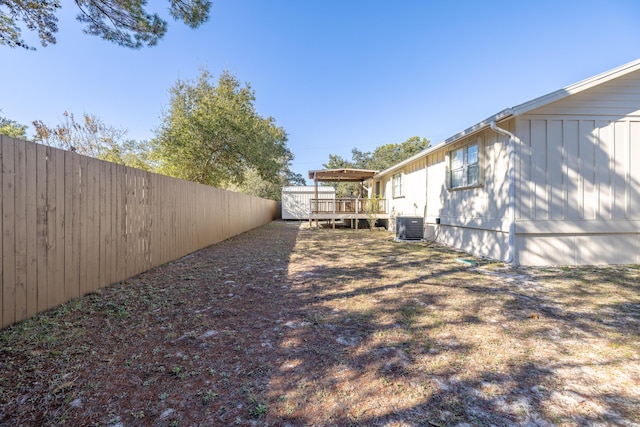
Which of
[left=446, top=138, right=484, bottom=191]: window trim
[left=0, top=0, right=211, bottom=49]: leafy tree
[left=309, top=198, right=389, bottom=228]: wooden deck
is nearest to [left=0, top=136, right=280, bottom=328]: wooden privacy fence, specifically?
[left=0, top=0, right=211, bottom=49]: leafy tree

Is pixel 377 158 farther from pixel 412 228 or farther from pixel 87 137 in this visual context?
pixel 87 137

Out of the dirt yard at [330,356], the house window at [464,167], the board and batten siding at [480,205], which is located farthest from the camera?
the house window at [464,167]

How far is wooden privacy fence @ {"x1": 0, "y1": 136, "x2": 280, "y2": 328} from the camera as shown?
2.51 meters

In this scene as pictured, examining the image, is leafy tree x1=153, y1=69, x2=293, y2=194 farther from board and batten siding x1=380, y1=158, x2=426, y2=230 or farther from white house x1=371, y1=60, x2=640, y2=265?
white house x1=371, y1=60, x2=640, y2=265

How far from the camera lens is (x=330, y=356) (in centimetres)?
212

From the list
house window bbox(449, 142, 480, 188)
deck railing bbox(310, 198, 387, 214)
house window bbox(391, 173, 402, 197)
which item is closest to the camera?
house window bbox(449, 142, 480, 188)

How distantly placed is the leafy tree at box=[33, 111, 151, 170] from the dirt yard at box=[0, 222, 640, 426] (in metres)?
11.6

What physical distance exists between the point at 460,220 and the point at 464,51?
341 inches

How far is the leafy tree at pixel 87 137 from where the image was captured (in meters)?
11.2

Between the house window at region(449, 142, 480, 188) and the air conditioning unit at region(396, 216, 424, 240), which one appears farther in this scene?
the air conditioning unit at region(396, 216, 424, 240)

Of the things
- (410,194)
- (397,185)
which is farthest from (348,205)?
(410,194)

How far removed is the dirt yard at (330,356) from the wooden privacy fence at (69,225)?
26 centimetres

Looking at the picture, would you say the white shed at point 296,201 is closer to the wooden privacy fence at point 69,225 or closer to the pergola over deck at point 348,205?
the pergola over deck at point 348,205

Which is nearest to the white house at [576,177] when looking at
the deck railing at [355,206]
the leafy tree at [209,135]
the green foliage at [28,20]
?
the deck railing at [355,206]
